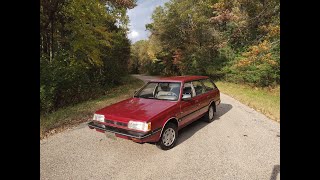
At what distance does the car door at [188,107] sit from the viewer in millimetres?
5430

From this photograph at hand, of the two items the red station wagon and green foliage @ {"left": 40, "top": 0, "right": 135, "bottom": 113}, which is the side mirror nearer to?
the red station wagon

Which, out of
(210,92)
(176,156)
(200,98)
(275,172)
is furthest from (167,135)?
(210,92)

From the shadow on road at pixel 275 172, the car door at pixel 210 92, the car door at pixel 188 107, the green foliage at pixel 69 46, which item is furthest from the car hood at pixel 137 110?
the green foliage at pixel 69 46

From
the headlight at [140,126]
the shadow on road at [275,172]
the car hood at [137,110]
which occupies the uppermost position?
the car hood at [137,110]

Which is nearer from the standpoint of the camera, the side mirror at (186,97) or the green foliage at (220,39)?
the side mirror at (186,97)

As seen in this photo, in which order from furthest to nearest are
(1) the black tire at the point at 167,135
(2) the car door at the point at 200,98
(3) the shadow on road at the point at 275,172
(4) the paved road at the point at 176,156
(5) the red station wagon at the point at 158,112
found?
(2) the car door at the point at 200,98 → (1) the black tire at the point at 167,135 → (5) the red station wagon at the point at 158,112 → (4) the paved road at the point at 176,156 → (3) the shadow on road at the point at 275,172

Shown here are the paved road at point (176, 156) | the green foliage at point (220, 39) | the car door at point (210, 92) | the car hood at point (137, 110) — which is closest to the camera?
the paved road at point (176, 156)

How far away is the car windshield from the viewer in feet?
18.4

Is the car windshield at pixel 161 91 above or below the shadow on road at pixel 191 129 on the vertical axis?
above

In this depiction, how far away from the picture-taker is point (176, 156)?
15.2 feet

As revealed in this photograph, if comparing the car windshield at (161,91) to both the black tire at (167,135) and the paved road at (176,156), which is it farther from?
the paved road at (176,156)

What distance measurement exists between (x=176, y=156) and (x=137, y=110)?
131 centimetres
